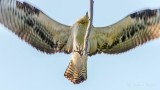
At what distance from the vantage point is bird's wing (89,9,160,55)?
38844 mm

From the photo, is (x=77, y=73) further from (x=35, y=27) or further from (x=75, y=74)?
(x=35, y=27)

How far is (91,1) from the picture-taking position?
34969mm

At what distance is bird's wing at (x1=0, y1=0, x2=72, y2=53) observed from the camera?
37.7 meters

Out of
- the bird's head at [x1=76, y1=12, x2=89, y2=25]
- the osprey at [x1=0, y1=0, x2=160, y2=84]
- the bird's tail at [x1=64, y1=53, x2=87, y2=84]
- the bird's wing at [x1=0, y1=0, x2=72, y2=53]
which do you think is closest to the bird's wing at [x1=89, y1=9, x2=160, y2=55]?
the osprey at [x1=0, y1=0, x2=160, y2=84]

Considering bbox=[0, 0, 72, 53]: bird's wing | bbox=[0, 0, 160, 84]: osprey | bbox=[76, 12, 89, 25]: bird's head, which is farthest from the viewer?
bbox=[76, 12, 89, 25]: bird's head

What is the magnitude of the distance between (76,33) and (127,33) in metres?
1.70

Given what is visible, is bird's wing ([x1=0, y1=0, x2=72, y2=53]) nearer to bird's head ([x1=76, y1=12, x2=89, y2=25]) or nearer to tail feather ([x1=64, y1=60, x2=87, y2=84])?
bird's head ([x1=76, y1=12, x2=89, y2=25])

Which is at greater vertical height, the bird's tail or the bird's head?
the bird's head

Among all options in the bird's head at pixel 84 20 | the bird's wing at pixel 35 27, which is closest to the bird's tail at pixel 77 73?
the bird's wing at pixel 35 27

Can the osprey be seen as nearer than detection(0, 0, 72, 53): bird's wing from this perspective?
No

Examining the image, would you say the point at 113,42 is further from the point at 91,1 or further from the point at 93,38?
the point at 91,1

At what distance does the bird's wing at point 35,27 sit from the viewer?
37.7 metres

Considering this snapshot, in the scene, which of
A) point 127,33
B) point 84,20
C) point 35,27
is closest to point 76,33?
point 84,20

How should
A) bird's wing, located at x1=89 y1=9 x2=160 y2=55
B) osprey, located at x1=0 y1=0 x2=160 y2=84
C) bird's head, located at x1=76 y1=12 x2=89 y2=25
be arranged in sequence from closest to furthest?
1. osprey, located at x1=0 y1=0 x2=160 y2=84
2. bird's head, located at x1=76 y1=12 x2=89 y2=25
3. bird's wing, located at x1=89 y1=9 x2=160 y2=55
